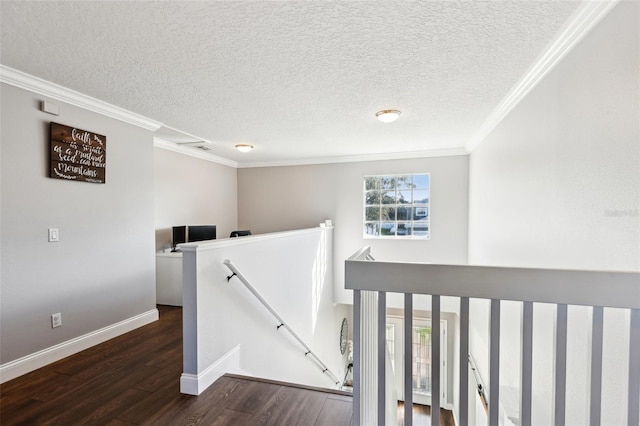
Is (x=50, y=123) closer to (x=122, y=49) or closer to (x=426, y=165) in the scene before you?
(x=122, y=49)

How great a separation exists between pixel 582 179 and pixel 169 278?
448 centimetres

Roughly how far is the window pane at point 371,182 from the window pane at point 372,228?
26.3 inches

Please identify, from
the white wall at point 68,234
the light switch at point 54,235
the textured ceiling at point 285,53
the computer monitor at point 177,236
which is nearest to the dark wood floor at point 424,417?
the computer monitor at point 177,236

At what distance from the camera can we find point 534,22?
64.4 inches

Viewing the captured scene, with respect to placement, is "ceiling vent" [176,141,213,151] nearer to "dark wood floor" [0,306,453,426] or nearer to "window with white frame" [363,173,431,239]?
"window with white frame" [363,173,431,239]

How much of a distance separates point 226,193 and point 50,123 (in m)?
3.45

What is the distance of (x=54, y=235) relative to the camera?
8.27 ft

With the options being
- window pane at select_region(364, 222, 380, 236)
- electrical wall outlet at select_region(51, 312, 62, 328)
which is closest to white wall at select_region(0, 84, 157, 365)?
electrical wall outlet at select_region(51, 312, 62, 328)

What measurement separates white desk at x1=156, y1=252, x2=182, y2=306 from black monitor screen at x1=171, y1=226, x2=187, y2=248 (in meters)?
0.22

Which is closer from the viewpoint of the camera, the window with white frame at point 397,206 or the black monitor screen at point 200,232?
the black monitor screen at point 200,232

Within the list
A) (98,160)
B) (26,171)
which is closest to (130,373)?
(26,171)

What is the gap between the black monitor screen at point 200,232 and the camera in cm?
444

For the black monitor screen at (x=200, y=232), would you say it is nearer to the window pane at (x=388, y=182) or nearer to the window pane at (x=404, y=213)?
the window pane at (x=388, y=182)

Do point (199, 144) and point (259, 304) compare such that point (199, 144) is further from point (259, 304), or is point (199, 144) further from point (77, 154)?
point (259, 304)
